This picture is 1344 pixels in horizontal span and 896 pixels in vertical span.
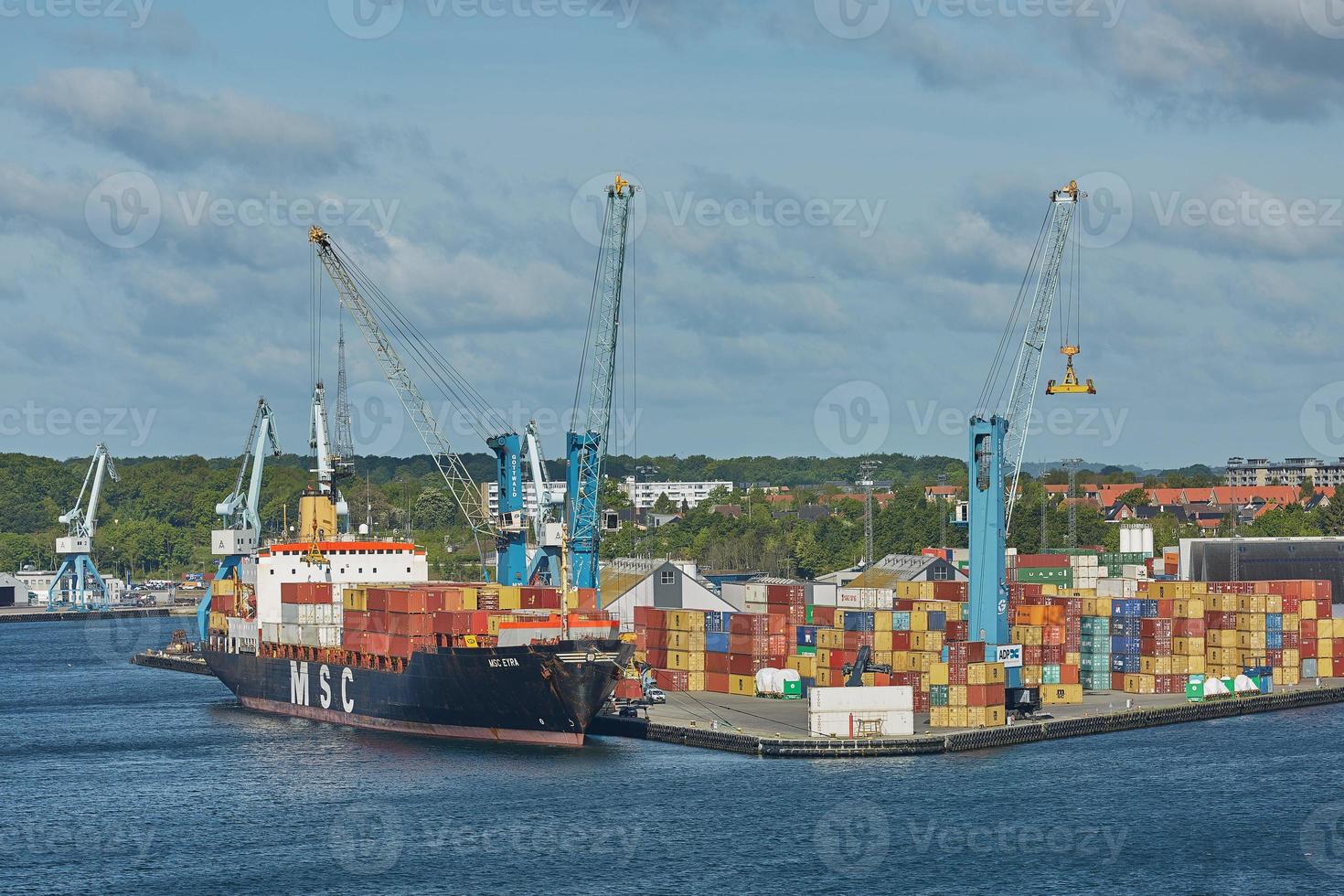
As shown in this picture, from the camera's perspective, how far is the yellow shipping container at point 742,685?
8775 cm

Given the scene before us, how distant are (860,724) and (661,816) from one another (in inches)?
565

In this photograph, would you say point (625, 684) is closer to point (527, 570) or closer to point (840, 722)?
point (840, 722)

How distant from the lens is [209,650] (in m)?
98.7

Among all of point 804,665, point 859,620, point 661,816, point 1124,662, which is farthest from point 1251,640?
point 661,816

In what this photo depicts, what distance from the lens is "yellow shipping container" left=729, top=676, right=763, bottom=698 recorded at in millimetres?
87750

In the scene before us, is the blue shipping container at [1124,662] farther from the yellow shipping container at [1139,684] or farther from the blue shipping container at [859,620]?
the blue shipping container at [859,620]

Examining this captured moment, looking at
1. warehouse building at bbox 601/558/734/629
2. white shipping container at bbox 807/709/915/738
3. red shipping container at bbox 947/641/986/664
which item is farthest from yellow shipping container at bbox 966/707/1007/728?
warehouse building at bbox 601/558/734/629

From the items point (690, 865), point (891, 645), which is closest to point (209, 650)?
point (891, 645)

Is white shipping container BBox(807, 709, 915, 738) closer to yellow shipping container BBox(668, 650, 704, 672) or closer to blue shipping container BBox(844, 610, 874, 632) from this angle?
blue shipping container BBox(844, 610, 874, 632)

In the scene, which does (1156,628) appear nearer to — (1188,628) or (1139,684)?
(1188,628)

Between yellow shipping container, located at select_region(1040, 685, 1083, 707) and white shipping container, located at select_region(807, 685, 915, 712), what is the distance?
13.7 metres

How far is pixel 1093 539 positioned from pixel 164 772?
12462 centimetres

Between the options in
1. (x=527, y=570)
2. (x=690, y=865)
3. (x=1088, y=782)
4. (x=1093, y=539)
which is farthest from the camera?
(x=1093, y=539)

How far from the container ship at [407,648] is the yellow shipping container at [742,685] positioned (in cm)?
965
